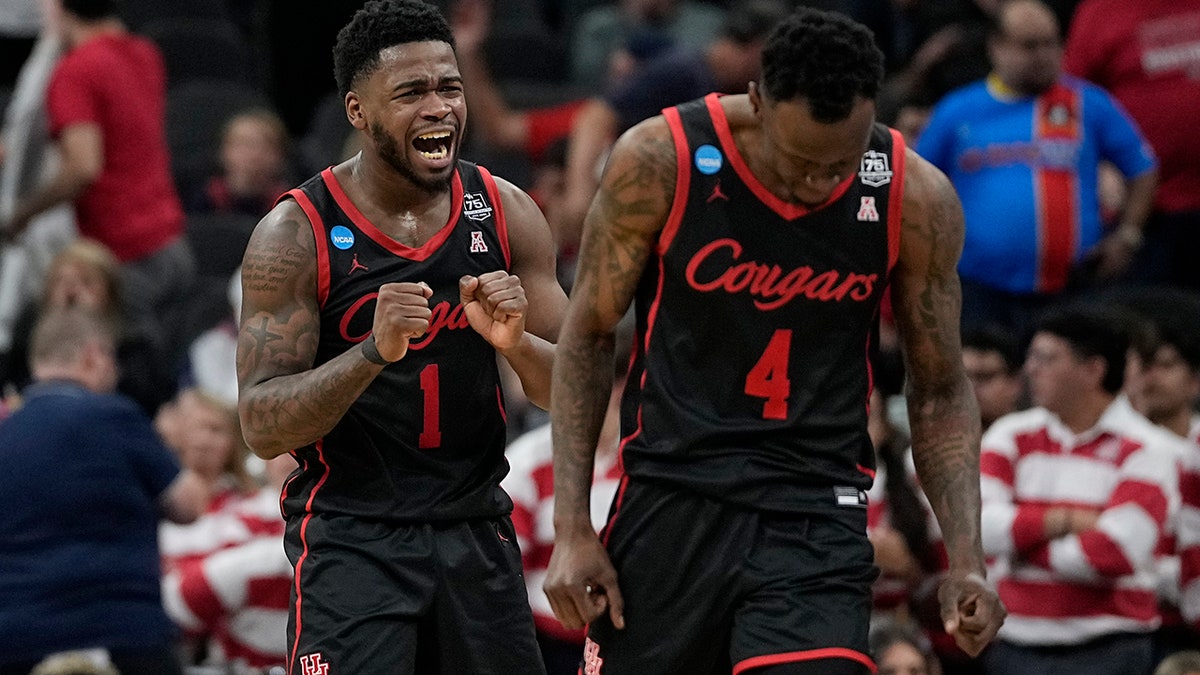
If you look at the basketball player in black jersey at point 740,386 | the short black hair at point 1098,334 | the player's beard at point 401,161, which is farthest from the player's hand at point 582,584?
Answer: the short black hair at point 1098,334

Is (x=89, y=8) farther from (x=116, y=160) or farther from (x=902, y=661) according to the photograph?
(x=902, y=661)

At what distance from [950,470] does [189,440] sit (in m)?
5.18

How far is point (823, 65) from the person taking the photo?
13.3 feet

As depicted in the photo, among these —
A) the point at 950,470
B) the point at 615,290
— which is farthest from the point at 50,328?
the point at 950,470

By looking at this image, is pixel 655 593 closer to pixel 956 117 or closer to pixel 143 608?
pixel 143 608

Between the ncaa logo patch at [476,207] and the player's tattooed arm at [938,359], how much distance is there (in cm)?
107

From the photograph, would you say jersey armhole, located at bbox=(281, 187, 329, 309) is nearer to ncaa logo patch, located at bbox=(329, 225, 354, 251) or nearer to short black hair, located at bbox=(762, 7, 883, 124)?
ncaa logo patch, located at bbox=(329, 225, 354, 251)

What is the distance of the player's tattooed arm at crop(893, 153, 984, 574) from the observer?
4391mm

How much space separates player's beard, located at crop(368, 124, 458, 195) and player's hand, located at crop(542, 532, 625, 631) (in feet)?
3.16

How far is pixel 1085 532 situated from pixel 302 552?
3521 millimetres

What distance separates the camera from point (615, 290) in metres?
4.40

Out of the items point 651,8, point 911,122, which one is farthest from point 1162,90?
point 651,8

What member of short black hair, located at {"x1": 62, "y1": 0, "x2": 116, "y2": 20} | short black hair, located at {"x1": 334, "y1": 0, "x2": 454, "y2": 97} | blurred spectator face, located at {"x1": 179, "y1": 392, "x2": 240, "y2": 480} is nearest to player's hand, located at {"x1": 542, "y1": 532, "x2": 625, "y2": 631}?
short black hair, located at {"x1": 334, "y1": 0, "x2": 454, "y2": 97}

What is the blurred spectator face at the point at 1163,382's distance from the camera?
26.1 ft
